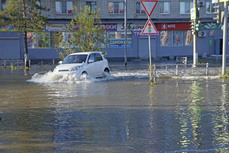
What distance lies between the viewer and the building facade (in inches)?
1860

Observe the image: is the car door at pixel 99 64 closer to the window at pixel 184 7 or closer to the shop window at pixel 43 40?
the shop window at pixel 43 40

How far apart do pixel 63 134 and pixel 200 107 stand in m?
4.70

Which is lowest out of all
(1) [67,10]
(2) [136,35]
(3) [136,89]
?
(3) [136,89]

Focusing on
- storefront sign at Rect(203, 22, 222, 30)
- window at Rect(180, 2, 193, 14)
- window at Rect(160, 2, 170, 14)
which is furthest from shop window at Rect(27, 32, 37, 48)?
storefront sign at Rect(203, 22, 222, 30)

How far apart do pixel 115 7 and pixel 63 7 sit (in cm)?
640

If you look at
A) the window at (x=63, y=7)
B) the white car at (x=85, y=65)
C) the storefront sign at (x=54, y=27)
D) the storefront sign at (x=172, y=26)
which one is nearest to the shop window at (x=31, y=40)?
the storefront sign at (x=54, y=27)

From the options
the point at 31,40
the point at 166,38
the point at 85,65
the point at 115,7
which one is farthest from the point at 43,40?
the point at 85,65

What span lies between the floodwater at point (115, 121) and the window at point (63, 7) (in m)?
33.6

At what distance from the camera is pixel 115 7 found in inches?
1935

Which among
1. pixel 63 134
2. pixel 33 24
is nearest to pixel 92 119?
pixel 63 134

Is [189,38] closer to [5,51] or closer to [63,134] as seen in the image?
[5,51]

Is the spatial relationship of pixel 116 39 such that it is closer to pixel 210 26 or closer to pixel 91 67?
pixel 210 26

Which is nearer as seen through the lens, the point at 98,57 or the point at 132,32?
the point at 98,57

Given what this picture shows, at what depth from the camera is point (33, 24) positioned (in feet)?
120
